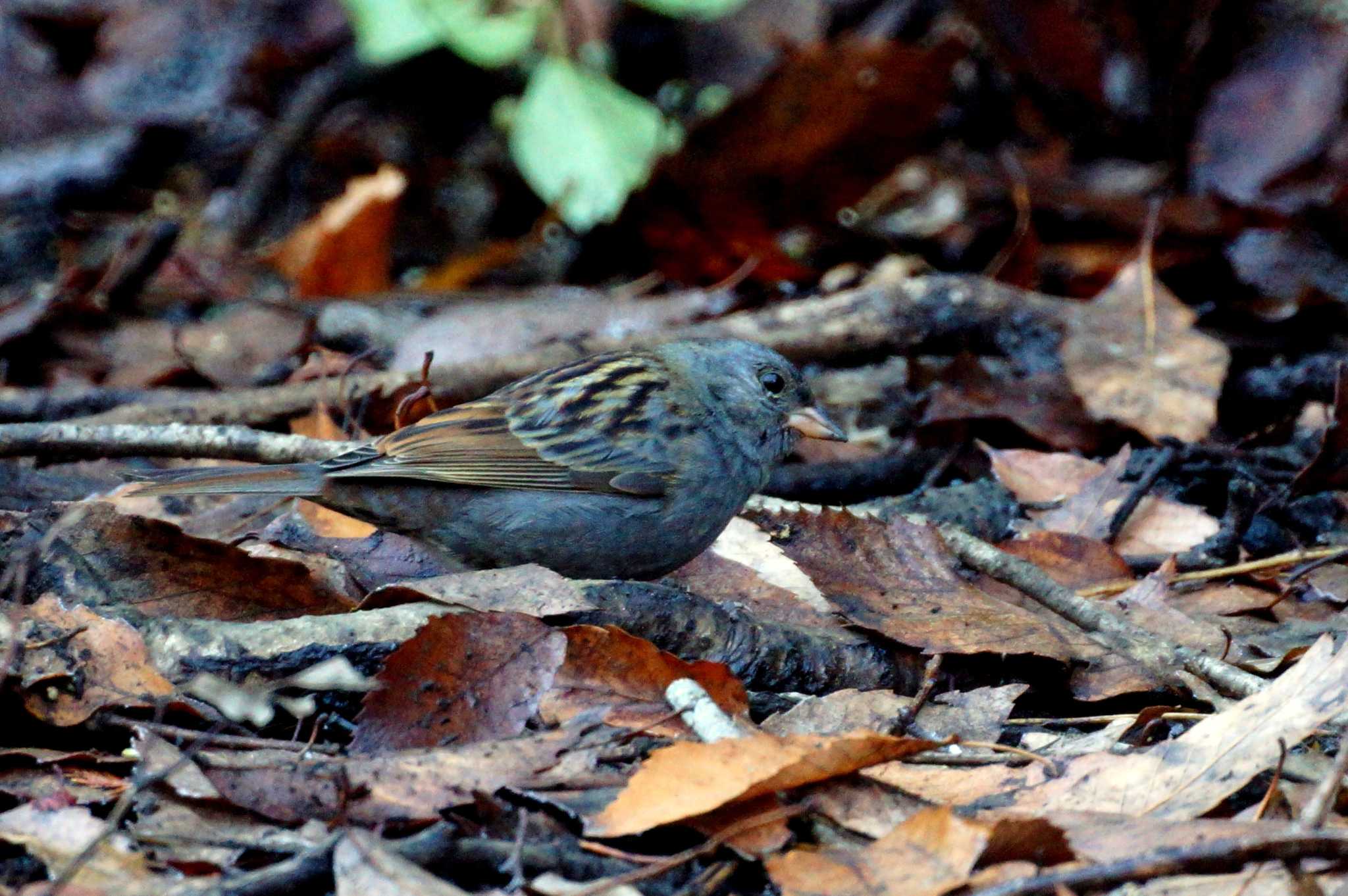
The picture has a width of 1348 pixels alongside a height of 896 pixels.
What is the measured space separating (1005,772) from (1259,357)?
308cm

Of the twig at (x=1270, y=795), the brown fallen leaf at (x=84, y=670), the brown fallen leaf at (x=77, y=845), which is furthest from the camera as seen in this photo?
the brown fallen leaf at (x=84, y=670)

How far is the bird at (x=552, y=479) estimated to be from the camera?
12.2ft

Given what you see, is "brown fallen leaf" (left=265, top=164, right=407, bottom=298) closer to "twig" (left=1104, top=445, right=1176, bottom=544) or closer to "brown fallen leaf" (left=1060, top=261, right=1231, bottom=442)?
"brown fallen leaf" (left=1060, top=261, right=1231, bottom=442)

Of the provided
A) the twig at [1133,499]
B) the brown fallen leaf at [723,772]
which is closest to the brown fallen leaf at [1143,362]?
the twig at [1133,499]

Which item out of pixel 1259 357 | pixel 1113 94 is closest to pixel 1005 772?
pixel 1259 357

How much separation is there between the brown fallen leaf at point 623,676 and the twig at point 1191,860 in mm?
873

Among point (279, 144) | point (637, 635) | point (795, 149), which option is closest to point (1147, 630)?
point (637, 635)

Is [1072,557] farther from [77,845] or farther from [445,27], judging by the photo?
[445,27]

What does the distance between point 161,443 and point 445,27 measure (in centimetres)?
318

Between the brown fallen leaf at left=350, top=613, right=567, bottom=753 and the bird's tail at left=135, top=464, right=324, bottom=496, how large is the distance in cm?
100

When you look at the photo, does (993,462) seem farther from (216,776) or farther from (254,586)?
(216,776)

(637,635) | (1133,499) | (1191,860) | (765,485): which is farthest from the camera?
(765,485)

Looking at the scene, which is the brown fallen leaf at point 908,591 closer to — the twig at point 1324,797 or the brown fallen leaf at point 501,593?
the brown fallen leaf at point 501,593

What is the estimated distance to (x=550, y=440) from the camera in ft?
13.0
